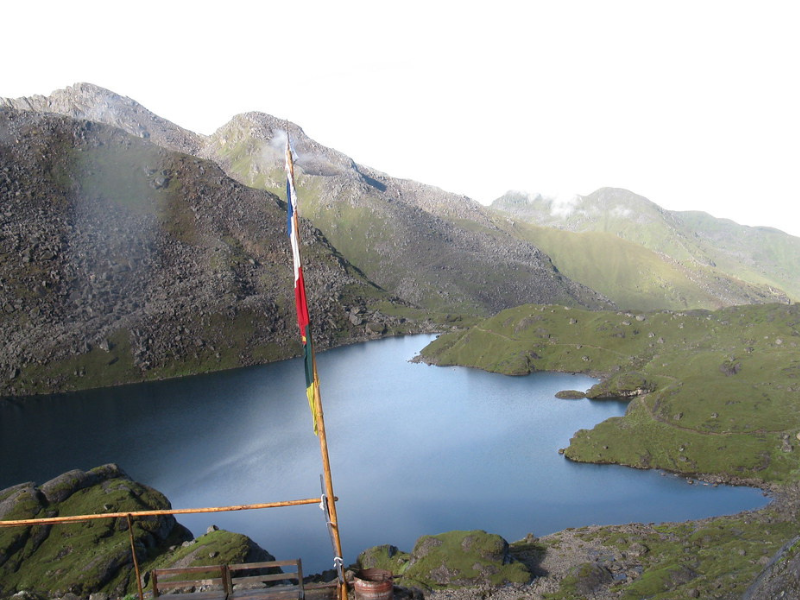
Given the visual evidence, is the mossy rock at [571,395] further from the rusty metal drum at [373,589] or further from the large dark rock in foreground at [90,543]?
the rusty metal drum at [373,589]

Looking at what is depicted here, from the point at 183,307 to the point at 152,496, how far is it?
440 ft

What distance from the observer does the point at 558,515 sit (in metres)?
70.8

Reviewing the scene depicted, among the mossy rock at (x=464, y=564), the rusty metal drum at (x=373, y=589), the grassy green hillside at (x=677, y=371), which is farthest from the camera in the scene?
the grassy green hillside at (x=677, y=371)

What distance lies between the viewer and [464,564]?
52.4 meters

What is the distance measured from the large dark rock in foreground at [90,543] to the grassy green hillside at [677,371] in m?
57.2

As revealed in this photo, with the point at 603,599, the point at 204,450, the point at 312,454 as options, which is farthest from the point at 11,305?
the point at 603,599

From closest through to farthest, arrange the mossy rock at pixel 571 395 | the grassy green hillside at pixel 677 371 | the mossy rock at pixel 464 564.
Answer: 1. the mossy rock at pixel 464 564
2. the grassy green hillside at pixel 677 371
3. the mossy rock at pixel 571 395

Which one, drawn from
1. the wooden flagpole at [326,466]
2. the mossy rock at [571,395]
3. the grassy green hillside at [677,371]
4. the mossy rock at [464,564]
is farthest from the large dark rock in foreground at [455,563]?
the mossy rock at [571,395]

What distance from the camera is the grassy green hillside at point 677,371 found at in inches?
3257

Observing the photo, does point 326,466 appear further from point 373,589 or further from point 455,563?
point 455,563

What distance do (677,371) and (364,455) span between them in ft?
223

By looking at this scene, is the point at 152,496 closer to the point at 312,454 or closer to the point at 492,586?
the point at 312,454

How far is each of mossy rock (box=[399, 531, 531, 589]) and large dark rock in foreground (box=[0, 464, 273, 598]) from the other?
1525 centimetres

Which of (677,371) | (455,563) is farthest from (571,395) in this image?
(455,563)
